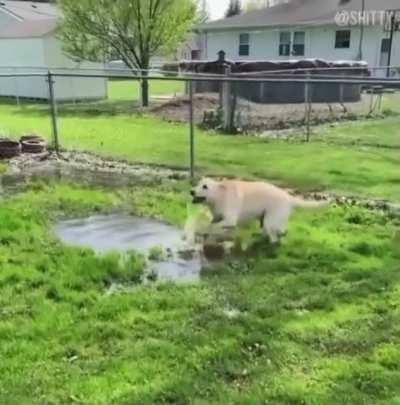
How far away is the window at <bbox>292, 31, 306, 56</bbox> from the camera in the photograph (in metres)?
32.3

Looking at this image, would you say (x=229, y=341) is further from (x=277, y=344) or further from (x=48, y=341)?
(x=48, y=341)

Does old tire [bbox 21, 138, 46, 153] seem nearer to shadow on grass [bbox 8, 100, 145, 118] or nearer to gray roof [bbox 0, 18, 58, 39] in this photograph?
shadow on grass [bbox 8, 100, 145, 118]

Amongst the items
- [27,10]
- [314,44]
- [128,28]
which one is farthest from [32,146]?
[27,10]

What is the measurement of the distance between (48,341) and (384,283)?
2460 millimetres

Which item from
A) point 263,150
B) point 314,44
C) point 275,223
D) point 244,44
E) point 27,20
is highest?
point 27,20

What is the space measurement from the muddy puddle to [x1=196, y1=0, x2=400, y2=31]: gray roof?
2697 centimetres

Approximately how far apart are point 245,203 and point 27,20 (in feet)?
84.6

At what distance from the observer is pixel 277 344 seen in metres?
3.66

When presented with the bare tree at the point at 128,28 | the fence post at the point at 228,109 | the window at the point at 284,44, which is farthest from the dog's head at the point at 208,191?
the window at the point at 284,44

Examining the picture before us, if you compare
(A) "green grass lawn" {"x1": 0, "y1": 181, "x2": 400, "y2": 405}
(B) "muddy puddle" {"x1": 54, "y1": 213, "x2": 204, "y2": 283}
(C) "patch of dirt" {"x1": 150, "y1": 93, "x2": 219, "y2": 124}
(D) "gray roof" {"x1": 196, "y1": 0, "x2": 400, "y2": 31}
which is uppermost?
(D) "gray roof" {"x1": 196, "y1": 0, "x2": 400, "y2": 31}

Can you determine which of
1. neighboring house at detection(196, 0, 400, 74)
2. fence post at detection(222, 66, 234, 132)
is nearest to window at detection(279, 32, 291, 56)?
neighboring house at detection(196, 0, 400, 74)

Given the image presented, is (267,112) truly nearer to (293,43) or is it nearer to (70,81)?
(70,81)

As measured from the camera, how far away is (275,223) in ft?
18.1

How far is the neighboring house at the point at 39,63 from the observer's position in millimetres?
23578
